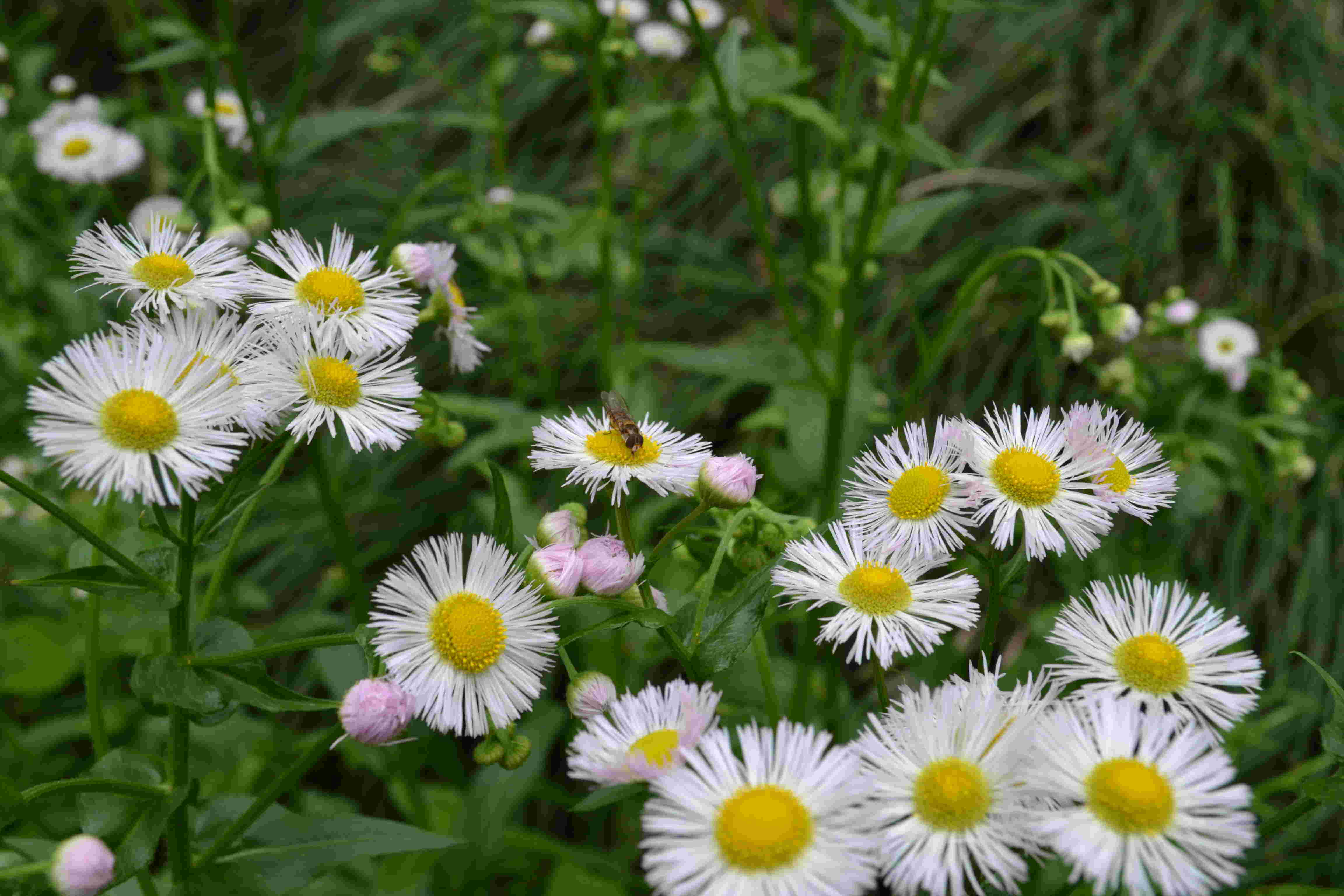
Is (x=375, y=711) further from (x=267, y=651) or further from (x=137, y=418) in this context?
(x=137, y=418)

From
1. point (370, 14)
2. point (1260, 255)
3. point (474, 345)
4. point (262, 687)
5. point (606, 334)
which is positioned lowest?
point (262, 687)

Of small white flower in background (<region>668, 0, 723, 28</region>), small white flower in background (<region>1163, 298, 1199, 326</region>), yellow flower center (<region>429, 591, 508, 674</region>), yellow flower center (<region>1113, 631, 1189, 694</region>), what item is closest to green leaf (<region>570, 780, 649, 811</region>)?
yellow flower center (<region>429, 591, 508, 674</region>)

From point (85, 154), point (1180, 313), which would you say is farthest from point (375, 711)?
point (85, 154)

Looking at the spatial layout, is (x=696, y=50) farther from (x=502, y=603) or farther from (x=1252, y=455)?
(x=502, y=603)

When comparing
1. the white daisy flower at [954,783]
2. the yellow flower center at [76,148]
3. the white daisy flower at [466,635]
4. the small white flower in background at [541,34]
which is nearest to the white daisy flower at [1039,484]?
the white daisy flower at [954,783]

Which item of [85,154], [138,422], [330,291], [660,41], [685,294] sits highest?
[660,41]

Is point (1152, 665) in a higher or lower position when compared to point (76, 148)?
lower

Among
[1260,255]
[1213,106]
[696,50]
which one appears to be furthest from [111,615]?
[1213,106]
